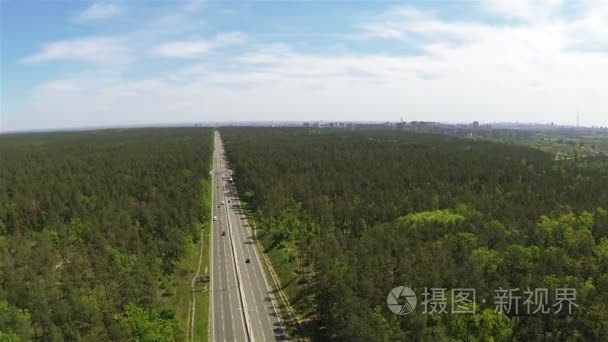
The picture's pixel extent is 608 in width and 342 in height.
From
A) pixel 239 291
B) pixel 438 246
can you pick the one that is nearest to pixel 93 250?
pixel 239 291

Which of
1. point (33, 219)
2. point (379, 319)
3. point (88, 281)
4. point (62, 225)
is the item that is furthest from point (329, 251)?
point (33, 219)

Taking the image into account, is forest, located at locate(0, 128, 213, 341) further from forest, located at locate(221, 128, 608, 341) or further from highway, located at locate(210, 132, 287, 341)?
forest, located at locate(221, 128, 608, 341)

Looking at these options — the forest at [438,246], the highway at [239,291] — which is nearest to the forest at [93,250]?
the highway at [239,291]

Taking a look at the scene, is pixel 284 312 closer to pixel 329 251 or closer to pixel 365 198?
pixel 329 251

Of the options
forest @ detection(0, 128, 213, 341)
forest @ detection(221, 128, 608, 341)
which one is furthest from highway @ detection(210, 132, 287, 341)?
forest @ detection(0, 128, 213, 341)

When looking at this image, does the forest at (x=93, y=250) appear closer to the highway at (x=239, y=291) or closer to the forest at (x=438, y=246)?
the highway at (x=239, y=291)

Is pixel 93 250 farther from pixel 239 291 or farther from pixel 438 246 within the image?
pixel 438 246
